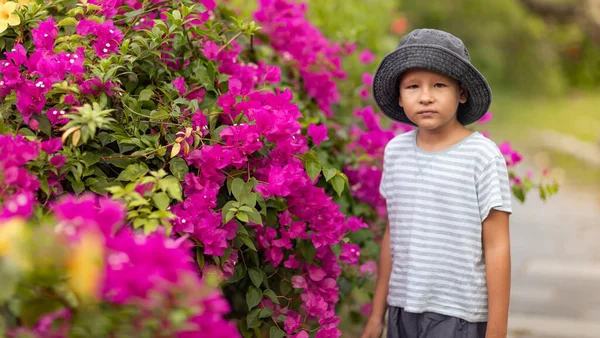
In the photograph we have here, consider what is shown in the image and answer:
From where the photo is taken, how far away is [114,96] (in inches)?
83.2

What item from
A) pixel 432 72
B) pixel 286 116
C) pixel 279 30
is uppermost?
pixel 279 30

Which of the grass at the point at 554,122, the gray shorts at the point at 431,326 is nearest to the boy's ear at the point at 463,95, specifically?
the gray shorts at the point at 431,326

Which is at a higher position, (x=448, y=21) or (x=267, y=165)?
(x=448, y=21)

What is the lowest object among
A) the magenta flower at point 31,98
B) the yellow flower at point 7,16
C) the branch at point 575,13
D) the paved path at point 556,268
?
the paved path at point 556,268

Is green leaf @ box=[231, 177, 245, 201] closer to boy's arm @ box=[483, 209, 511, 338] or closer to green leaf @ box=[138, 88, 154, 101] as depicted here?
green leaf @ box=[138, 88, 154, 101]

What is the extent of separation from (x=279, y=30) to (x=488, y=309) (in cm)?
149

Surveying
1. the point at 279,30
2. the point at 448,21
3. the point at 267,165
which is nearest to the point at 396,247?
the point at 267,165

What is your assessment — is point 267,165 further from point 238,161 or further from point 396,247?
point 396,247

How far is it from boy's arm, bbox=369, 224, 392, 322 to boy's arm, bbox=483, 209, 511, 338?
14.3 inches

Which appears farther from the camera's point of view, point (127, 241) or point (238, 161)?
point (238, 161)

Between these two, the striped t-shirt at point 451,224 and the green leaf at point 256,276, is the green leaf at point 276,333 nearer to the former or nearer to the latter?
the green leaf at point 256,276

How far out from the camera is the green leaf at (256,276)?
7.15 ft

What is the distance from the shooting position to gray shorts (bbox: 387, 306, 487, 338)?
7.34 feet

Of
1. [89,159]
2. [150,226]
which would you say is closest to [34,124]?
[89,159]
